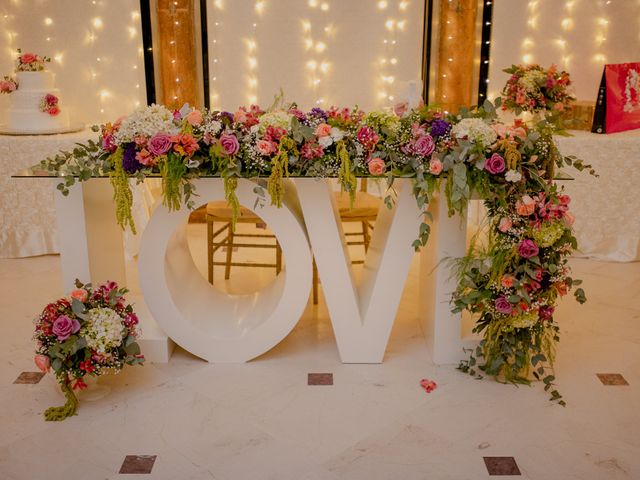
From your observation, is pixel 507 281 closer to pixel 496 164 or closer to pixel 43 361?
pixel 496 164

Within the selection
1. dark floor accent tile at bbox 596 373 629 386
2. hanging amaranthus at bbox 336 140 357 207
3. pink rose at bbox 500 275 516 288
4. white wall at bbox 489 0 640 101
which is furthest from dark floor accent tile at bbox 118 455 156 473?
white wall at bbox 489 0 640 101

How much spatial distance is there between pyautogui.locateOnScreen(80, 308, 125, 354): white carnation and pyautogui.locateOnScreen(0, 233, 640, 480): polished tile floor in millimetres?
303

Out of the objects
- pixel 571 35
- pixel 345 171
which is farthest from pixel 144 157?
pixel 571 35

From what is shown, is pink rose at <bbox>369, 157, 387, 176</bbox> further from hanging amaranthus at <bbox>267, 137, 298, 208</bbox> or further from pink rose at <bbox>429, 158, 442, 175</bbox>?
hanging amaranthus at <bbox>267, 137, 298, 208</bbox>

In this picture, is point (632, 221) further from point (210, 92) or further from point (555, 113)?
point (210, 92)

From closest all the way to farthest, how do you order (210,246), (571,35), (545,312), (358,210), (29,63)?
(545,312), (358,210), (210,246), (29,63), (571,35)

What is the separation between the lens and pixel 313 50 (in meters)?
5.84

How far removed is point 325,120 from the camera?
3104mm

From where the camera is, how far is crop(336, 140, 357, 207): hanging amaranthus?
2961mm

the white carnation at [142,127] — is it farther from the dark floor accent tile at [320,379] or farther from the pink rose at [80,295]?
the dark floor accent tile at [320,379]

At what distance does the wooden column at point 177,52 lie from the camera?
18.4 ft

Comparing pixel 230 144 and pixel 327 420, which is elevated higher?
pixel 230 144

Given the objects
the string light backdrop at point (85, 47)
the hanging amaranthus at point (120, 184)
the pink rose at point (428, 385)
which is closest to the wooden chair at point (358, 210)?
the pink rose at point (428, 385)

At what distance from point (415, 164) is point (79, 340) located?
154 centimetres
